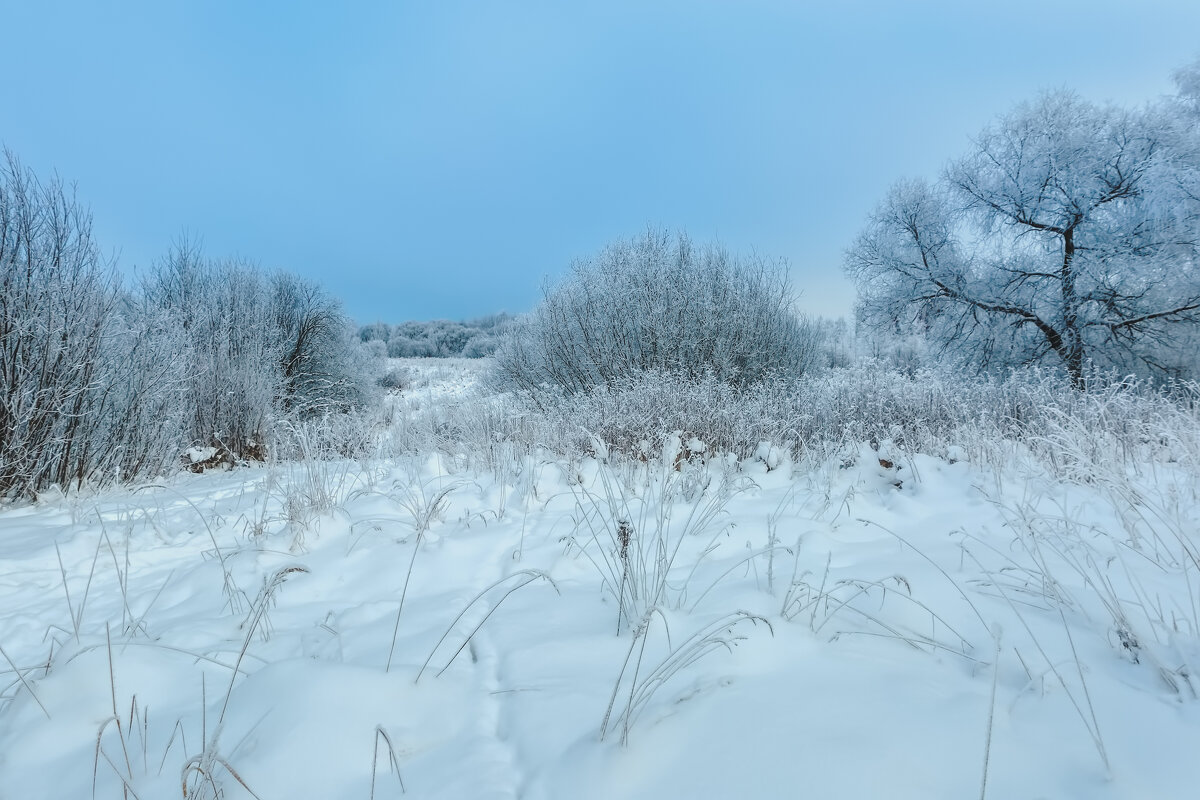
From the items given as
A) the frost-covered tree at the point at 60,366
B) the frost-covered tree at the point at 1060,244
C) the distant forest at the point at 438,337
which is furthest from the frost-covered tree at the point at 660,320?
the distant forest at the point at 438,337

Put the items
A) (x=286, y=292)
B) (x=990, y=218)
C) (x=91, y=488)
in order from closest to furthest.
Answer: (x=91, y=488) < (x=990, y=218) < (x=286, y=292)

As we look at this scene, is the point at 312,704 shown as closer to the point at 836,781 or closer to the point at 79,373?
the point at 836,781

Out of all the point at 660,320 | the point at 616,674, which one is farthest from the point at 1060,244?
the point at 616,674

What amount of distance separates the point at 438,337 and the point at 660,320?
35536 mm

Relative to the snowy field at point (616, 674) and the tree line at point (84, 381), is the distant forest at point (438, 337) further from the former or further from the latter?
the snowy field at point (616, 674)

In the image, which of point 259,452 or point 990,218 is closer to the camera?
point 259,452

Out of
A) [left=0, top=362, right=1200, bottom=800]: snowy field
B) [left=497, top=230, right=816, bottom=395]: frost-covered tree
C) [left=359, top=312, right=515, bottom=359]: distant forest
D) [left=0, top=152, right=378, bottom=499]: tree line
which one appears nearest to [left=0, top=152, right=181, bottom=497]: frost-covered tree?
[left=0, top=152, right=378, bottom=499]: tree line

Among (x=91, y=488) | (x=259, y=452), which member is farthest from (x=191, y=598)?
(x=259, y=452)

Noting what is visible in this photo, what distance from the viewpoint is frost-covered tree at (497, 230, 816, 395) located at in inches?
350

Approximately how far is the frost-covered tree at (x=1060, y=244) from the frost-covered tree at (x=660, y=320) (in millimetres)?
4213

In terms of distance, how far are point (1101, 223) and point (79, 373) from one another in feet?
55.3

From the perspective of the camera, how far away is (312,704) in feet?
3.56

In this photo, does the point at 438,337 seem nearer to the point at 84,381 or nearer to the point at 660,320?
the point at 660,320

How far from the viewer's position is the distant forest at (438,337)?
36531mm
